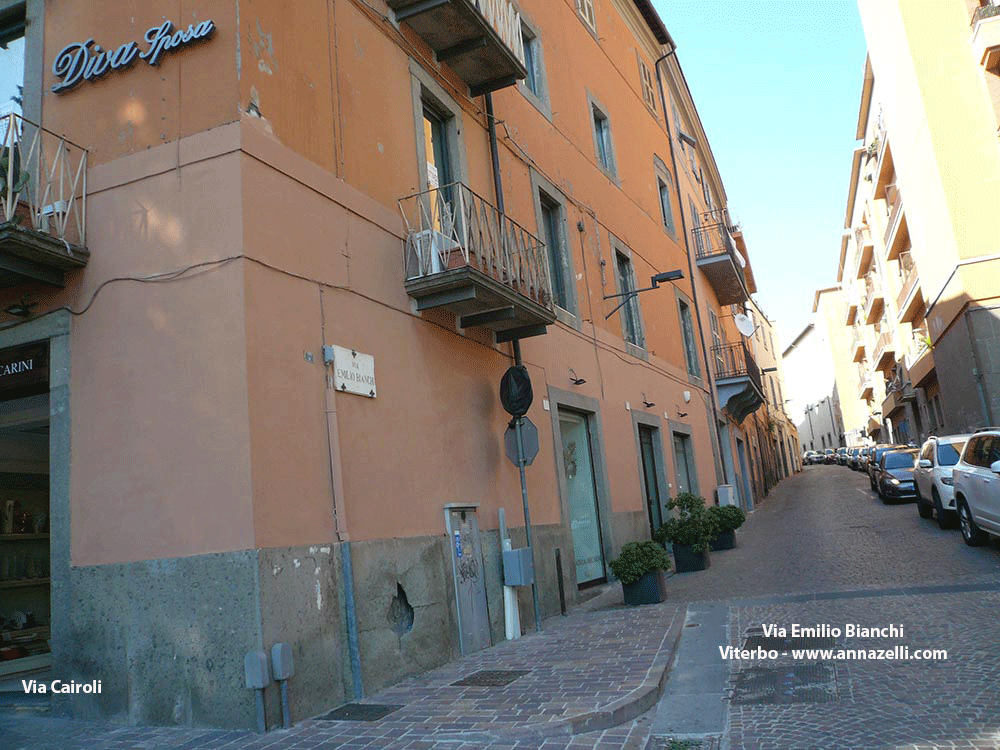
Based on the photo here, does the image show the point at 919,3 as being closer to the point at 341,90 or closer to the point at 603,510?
the point at 603,510

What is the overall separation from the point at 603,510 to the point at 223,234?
8259 millimetres

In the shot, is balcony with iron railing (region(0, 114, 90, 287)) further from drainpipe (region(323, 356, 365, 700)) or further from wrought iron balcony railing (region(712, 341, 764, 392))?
wrought iron balcony railing (region(712, 341, 764, 392))

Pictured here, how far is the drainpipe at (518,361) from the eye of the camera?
9.76 meters

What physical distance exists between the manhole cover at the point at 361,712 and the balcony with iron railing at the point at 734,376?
18.8 m

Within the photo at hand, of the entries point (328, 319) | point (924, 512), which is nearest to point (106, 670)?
point (328, 319)

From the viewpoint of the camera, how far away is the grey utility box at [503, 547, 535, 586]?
9.09 meters

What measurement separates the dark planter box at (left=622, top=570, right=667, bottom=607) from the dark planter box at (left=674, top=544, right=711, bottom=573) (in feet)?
9.18

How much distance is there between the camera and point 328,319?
24.0ft

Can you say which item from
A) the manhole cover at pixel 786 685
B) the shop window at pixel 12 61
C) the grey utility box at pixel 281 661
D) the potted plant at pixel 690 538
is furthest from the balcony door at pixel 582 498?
the shop window at pixel 12 61

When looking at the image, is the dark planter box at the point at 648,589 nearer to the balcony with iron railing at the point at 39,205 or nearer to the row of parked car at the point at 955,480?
the row of parked car at the point at 955,480

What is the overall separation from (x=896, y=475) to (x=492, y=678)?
17.3 meters

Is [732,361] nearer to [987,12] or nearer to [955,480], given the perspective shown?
[987,12]

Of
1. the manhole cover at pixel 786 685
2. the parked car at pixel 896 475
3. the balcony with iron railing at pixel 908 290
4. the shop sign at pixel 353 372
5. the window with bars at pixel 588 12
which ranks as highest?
the window with bars at pixel 588 12

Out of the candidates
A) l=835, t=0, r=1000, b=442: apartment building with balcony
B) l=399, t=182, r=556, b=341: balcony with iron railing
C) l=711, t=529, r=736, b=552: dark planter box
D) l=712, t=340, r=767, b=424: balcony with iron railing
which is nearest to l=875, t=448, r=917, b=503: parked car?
l=835, t=0, r=1000, b=442: apartment building with balcony
